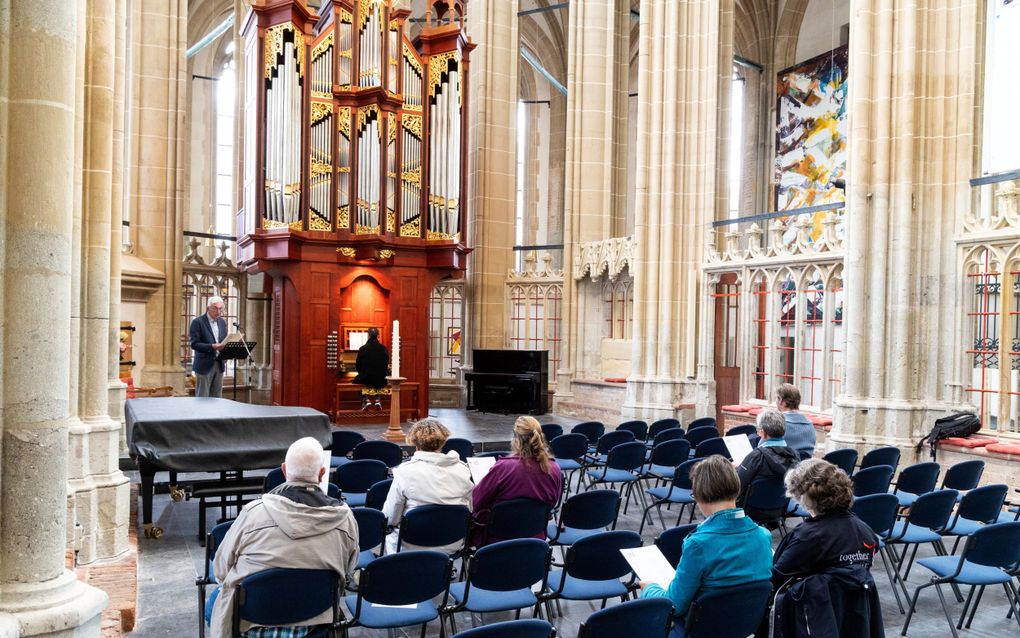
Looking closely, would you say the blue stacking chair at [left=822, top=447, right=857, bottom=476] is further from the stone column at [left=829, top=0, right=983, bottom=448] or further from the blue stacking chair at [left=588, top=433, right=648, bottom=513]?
the stone column at [left=829, top=0, right=983, bottom=448]

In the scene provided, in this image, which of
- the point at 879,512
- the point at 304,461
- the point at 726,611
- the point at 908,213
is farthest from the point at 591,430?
the point at 304,461

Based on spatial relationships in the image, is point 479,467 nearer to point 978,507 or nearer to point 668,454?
point 668,454

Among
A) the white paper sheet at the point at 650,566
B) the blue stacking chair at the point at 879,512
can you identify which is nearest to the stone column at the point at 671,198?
the blue stacking chair at the point at 879,512

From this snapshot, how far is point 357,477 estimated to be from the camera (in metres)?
6.69

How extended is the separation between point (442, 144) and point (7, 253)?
1191 cm

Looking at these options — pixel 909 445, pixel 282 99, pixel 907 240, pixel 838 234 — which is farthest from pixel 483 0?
pixel 909 445

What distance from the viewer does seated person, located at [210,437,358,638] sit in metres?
3.53

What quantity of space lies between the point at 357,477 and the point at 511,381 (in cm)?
919

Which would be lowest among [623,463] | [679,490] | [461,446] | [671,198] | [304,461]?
[679,490]

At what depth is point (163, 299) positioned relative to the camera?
15133 mm

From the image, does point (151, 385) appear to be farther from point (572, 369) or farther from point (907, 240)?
point (907, 240)

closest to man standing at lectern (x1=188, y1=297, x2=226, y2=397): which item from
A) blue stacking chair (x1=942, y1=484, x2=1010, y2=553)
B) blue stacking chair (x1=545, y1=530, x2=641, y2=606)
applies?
blue stacking chair (x1=545, y1=530, x2=641, y2=606)

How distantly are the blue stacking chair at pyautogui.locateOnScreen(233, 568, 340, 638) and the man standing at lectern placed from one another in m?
7.69

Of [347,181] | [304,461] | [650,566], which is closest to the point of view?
[304,461]
